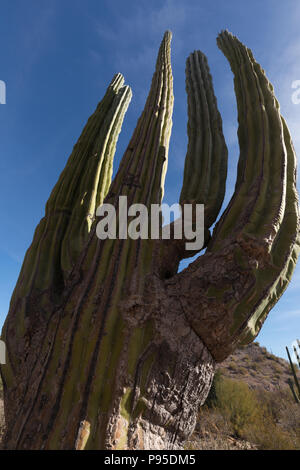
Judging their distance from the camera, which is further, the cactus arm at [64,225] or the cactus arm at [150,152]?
the cactus arm at [150,152]

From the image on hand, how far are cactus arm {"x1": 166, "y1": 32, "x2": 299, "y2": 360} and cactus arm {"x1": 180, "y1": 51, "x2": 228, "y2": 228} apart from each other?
185 mm

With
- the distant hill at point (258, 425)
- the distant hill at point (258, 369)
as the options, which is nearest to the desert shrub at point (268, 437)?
the distant hill at point (258, 425)

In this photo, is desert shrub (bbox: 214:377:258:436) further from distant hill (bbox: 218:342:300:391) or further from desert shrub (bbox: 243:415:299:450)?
distant hill (bbox: 218:342:300:391)

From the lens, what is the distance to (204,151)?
288cm

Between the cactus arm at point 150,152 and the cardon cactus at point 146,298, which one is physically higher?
the cactus arm at point 150,152

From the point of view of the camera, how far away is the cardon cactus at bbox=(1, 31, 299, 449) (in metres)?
1.48

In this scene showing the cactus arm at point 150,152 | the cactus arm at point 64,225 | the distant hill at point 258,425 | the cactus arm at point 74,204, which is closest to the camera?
the cactus arm at point 64,225

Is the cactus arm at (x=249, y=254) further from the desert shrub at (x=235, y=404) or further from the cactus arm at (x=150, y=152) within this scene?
Answer: the desert shrub at (x=235, y=404)

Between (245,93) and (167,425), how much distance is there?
3037mm

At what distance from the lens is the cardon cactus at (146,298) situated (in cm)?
148

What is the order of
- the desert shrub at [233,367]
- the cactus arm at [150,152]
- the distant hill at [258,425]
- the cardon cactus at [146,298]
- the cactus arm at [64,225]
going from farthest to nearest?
the desert shrub at [233,367] < the distant hill at [258,425] < the cactus arm at [150,152] < the cactus arm at [64,225] < the cardon cactus at [146,298]

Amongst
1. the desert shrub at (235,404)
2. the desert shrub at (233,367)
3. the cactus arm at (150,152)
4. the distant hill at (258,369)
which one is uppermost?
the cactus arm at (150,152)

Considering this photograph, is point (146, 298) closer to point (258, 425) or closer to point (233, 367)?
point (258, 425)
